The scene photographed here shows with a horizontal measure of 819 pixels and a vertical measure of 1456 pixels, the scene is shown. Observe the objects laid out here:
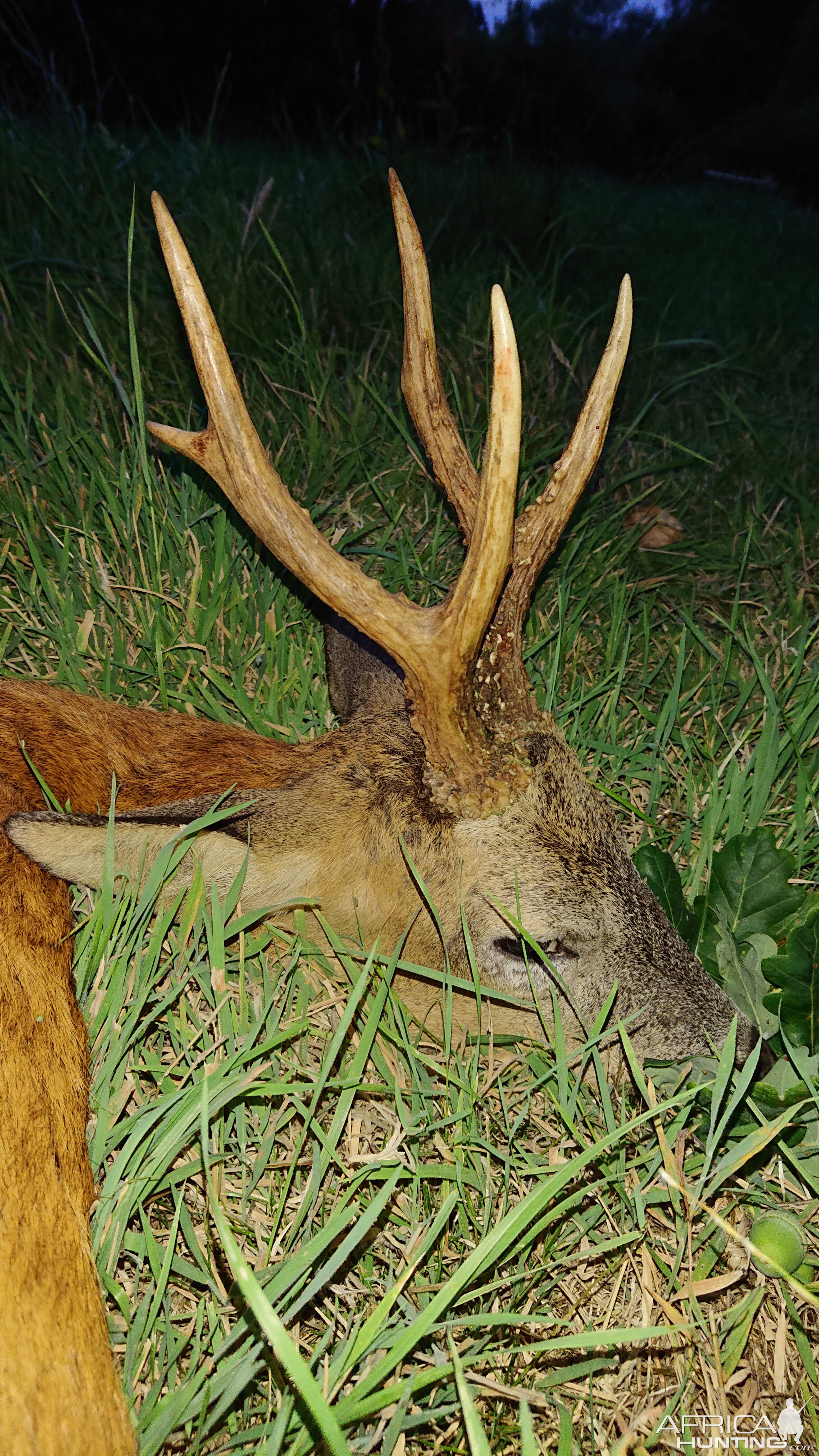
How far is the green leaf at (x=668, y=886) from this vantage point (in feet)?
8.66

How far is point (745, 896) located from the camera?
8.63 feet

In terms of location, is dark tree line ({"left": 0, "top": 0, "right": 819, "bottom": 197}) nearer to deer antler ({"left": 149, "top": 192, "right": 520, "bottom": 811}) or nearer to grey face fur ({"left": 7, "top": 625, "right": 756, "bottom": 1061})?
deer antler ({"left": 149, "top": 192, "right": 520, "bottom": 811})

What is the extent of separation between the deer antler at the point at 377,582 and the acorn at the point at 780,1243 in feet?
3.49

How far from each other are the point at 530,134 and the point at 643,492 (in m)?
6.80

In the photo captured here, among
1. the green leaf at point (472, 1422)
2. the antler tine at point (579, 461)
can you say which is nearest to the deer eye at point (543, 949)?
the antler tine at point (579, 461)

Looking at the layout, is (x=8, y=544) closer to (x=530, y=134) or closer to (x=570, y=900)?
(x=570, y=900)

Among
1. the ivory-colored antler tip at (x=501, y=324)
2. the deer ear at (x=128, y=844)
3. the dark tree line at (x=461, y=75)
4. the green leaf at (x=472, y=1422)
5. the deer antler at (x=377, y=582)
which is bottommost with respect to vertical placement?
the green leaf at (x=472, y=1422)

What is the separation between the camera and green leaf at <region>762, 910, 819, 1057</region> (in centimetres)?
231

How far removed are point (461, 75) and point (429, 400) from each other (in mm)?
4790

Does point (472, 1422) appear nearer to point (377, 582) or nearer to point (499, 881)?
point (499, 881)

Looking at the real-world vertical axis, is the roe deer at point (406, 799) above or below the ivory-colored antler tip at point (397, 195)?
below

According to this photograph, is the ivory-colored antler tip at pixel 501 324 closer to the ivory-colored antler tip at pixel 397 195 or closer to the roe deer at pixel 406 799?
the roe deer at pixel 406 799

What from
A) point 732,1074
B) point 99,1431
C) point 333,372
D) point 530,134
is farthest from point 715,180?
point 99,1431

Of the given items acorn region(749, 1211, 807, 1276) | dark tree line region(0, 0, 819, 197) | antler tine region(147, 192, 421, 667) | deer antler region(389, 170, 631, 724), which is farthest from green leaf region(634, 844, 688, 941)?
dark tree line region(0, 0, 819, 197)
